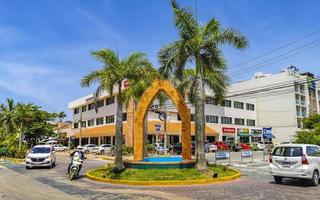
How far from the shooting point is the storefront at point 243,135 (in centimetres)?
7138

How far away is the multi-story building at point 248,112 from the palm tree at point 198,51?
36.7 m

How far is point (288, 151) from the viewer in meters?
15.8

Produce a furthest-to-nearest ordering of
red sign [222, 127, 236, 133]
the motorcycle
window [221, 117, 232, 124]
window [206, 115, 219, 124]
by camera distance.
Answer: window [221, 117, 232, 124], red sign [222, 127, 236, 133], window [206, 115, 219, 124], the motorcycle

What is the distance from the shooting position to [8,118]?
58875 mm

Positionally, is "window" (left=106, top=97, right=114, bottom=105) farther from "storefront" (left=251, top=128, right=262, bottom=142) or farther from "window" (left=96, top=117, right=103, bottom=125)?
"storefront" (left=251, top=128, right=262, bottom=142)

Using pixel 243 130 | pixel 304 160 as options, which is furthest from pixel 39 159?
pixel 243 130

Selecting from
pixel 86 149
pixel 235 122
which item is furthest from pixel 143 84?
pixel 235 122

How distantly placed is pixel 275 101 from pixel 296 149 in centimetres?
6669

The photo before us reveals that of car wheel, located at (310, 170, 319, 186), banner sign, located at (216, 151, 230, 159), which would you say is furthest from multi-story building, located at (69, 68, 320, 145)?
car wheel, located at (310, 170, 319, 186)

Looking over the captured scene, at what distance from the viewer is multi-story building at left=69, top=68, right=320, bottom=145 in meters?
62.2

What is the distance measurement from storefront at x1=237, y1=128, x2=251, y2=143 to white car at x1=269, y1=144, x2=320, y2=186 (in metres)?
56.0

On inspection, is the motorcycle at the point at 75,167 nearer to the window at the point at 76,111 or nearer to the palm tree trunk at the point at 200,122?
the palm tree trunk at the point at 200,122

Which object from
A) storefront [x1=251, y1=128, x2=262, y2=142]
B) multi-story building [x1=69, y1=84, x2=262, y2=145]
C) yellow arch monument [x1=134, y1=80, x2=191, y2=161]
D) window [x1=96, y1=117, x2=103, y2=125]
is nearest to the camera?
yellow arch monument [x1=134, y1=80, x2=191, y2=161]

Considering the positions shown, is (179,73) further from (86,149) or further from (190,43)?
(86,149)
